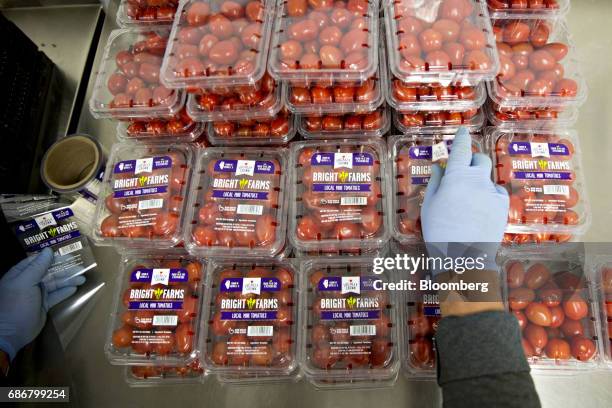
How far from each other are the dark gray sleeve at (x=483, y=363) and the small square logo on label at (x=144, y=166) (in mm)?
1196

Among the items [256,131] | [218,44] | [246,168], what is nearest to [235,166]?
[246,168]

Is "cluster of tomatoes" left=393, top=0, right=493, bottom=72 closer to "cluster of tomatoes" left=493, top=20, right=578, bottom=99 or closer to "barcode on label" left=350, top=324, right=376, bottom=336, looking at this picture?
"cluster of tomatoes" left=493, top=20, right=578, bottom=99

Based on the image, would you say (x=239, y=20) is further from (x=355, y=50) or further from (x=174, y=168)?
(x=174, y=168)

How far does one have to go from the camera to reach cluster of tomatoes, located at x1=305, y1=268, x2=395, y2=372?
1.37 meters

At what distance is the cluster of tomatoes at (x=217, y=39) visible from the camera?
1408mm

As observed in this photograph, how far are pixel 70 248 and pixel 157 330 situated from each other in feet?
1.91

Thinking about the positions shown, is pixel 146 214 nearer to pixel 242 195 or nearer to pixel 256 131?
pixel 242 195

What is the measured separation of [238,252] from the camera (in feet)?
4.79

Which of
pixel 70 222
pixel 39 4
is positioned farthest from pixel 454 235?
pixel 39 4

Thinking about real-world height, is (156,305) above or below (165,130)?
below

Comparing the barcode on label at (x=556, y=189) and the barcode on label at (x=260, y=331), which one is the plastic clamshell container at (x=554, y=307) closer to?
the barcode on label at (x=556, y=189)

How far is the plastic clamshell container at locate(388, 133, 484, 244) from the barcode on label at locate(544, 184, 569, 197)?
270 millimetres

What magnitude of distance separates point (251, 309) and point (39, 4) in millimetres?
2152

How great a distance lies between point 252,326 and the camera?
4.58 feet
